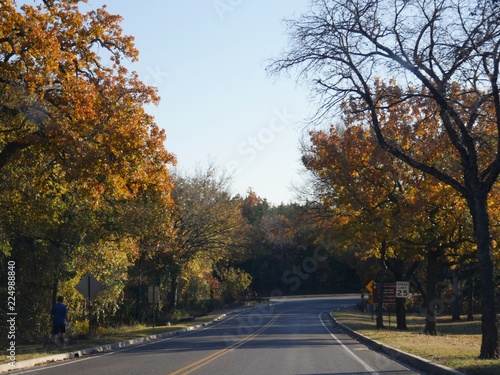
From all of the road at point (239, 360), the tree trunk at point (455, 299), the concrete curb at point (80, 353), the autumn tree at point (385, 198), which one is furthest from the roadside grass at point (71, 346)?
the tree trunk at point (455, 299)

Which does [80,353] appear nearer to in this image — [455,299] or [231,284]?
[455,299]

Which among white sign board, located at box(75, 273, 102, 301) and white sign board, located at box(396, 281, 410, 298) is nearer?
white sign board, located at box(75, 273, 102, 301)

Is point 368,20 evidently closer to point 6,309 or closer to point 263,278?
point 6,309

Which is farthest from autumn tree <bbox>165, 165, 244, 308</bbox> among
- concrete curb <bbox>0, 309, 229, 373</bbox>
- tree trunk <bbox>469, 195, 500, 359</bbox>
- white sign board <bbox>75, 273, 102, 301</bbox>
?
tree trunk <bbox>469, 195, 500, 359</bbox>

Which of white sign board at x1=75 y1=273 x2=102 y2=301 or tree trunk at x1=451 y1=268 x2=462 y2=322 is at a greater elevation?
white sign board at x1=75 y1=273 x2=102 y2=301

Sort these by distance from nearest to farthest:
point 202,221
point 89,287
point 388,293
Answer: point 89,287, point 388,293, point 202,221

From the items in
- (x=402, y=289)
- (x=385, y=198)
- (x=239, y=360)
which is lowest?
(x=239, y=360)

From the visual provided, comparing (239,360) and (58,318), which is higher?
(58,318)

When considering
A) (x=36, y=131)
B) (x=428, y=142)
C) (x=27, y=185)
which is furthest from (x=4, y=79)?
(x=428, y=142)

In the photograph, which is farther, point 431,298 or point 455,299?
point 455,299

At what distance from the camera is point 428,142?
25.7m

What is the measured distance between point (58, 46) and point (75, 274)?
14362 millimetres

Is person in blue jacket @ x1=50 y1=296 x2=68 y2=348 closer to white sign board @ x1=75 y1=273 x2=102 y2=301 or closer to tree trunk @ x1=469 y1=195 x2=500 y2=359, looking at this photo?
white sign board @ x1=75 y1=273 x2=102 y2=301

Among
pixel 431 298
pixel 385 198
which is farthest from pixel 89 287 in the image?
pixel 431 298
